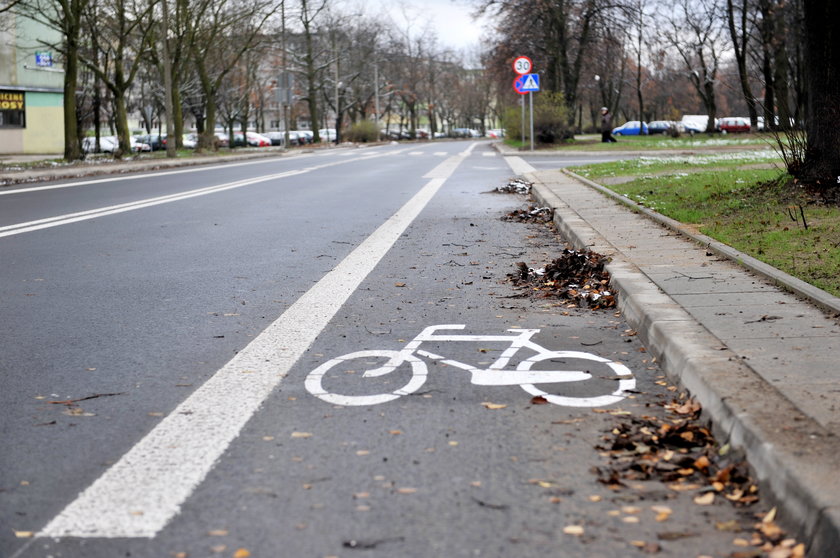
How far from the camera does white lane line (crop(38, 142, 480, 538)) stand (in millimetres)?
3217

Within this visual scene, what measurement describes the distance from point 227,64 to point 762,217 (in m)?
57.8

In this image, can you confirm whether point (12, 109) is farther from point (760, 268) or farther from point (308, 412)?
point (308, 412)

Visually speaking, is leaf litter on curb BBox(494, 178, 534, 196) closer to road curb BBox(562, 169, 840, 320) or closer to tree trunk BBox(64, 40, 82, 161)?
road curb BBox(562, 169, 840, 320)

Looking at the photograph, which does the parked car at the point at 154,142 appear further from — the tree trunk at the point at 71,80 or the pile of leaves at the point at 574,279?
the pile of leaves at the point at 574,279

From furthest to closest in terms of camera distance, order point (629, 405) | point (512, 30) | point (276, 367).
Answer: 1. point (512, 30)
2. point (276, 367)
3. point (629, 405)

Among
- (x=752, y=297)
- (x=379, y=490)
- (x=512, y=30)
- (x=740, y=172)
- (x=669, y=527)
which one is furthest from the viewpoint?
(x=512, y=30)

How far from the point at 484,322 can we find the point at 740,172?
13254mm

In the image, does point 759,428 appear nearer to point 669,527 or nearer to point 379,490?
point 669,527

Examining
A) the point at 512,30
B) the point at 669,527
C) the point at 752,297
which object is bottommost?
the point at 669,527

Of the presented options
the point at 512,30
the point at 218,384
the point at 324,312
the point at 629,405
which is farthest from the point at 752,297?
the point at 512,30

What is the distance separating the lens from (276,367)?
5.27m

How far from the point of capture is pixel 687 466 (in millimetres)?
3686

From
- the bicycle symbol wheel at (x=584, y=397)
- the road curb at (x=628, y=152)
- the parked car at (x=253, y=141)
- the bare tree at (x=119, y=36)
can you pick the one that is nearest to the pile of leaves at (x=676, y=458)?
the bicycle symbol wheel at (x=584, y=397)

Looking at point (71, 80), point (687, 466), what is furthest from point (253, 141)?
point (687, 466)
